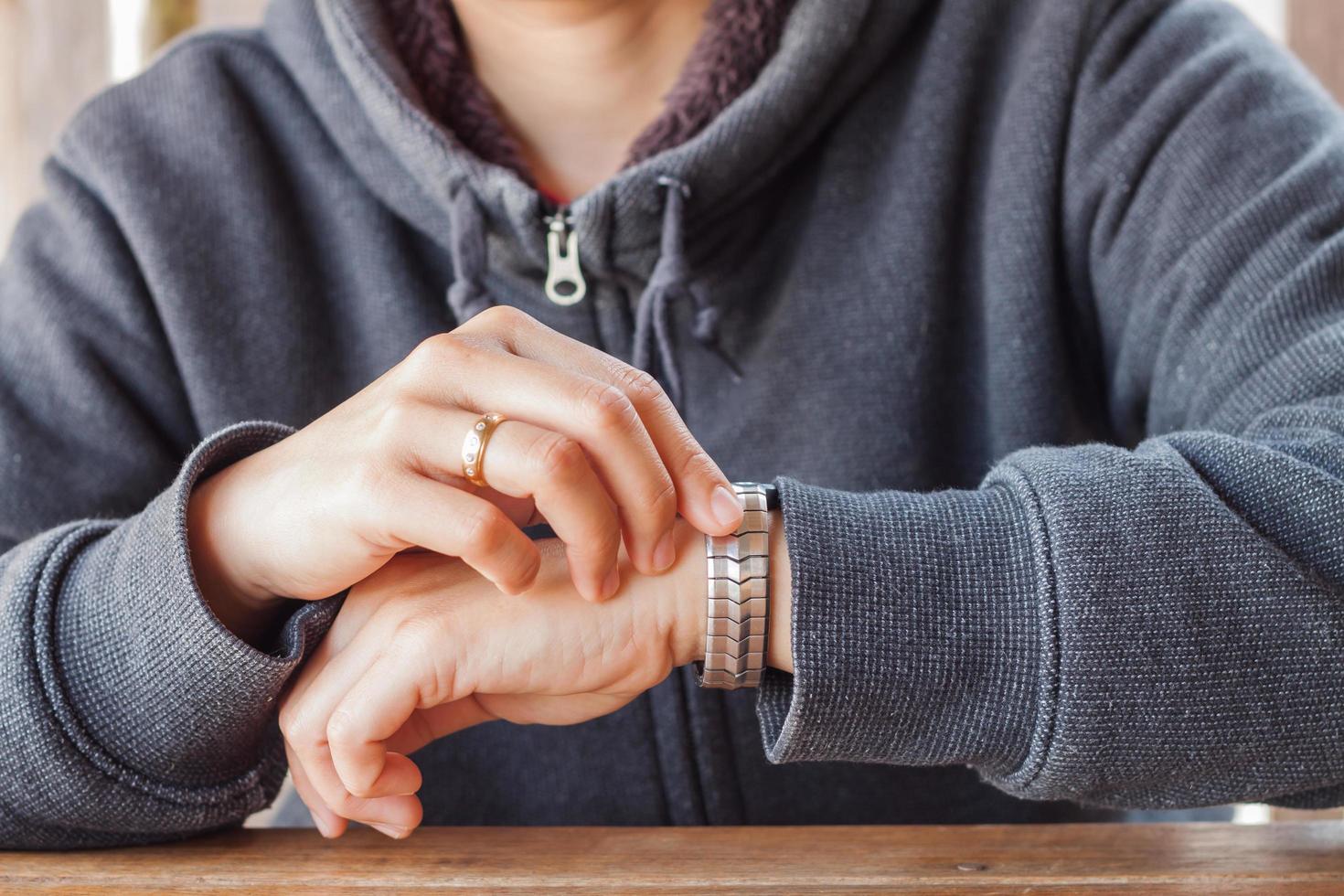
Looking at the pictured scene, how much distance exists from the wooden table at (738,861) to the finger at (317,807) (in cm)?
1

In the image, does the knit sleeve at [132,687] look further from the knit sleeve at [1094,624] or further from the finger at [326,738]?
the knit sleeve at [1094,624]

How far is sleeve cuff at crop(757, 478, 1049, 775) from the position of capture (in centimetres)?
57

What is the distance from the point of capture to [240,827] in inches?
28.0

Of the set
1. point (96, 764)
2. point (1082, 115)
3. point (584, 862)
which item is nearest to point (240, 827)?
point (96, 764)

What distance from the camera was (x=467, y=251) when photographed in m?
0.88

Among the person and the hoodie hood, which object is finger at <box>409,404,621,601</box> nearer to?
the person

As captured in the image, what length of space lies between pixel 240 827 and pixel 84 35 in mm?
1535

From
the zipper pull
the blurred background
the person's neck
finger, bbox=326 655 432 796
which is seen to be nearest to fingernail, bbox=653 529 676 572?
finger, bbox=326 655 432 796

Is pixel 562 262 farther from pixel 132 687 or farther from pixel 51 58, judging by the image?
pixel 51 58

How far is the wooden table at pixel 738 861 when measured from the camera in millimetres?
580

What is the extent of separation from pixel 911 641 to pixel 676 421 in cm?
17

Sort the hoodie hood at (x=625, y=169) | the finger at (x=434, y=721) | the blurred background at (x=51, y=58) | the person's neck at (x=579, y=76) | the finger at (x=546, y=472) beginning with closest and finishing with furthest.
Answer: the finger at (x=546, y=472) → the finger at (x=434, y=721) → the hoodie hood at (x=625, y=169) → the person's neck at (x=579, y=76) → the blurred background at (x=51, y=58)

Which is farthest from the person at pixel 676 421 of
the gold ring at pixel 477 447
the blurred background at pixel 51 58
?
the blurred background at pixel 51 58

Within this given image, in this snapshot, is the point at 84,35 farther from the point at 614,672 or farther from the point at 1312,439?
the point at 1312,439
